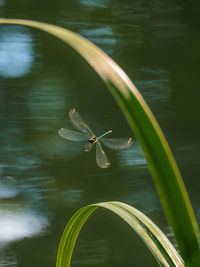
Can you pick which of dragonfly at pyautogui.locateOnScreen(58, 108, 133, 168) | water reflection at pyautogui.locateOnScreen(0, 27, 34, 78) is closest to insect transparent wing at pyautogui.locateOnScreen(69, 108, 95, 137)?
dragonfly at pyautogui.locateOnScreen(58, 108, 133, 168)

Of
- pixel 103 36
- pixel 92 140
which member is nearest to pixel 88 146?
pixel 92 140

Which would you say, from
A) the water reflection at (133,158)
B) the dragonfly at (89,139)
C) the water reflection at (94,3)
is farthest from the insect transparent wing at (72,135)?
the water reflection at (94,3)

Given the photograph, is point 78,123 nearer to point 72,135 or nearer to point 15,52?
point 72,135

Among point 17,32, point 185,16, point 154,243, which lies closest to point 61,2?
point 17,32

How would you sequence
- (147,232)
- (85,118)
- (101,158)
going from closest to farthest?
(147,232) < (101,158) < (85,118)

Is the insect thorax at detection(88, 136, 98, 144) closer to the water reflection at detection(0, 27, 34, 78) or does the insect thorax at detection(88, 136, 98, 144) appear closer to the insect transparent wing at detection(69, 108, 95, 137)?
the insect transparent wing at detection(69, 108, 95, 137)

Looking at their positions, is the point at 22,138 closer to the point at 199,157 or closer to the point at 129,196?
the point at 129,196

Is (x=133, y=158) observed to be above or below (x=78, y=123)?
below
